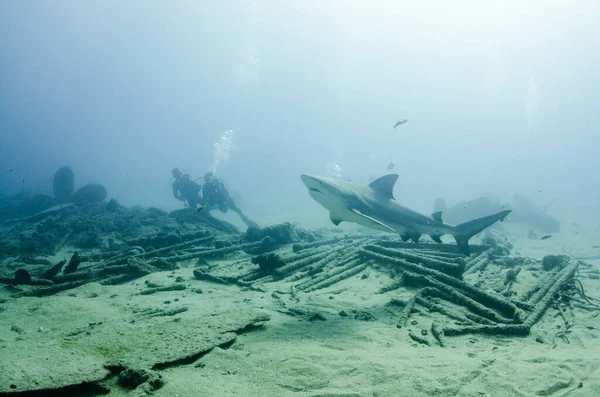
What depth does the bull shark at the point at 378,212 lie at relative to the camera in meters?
7.76

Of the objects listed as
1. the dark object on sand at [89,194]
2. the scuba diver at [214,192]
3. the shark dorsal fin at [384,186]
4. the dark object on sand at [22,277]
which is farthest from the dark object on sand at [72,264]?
the dark object on sand at [89,194]

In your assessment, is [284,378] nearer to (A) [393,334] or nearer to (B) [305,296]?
(A) [393,334]

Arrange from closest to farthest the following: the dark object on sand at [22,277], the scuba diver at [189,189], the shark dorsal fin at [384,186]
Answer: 1. the dark object on sand at [22,277]
2. the shark dorsal fin at [384,186]
3. the scuba diver at [189,189]

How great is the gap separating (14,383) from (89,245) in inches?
535

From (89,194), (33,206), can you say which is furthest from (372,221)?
(33,206)

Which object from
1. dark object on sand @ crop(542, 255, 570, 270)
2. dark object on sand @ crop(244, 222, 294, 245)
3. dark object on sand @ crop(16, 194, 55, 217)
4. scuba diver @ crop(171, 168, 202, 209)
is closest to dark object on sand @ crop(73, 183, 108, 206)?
dark object on sand @ crop(16, 194, 55, 217)

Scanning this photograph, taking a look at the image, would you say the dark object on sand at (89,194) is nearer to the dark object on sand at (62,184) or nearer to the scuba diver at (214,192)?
the dark object on sand at (62,184)

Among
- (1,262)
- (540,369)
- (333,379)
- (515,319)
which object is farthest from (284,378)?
(1,262)

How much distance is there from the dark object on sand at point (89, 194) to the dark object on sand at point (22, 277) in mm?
20122

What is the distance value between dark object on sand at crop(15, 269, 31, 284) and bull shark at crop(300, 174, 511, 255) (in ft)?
25.1

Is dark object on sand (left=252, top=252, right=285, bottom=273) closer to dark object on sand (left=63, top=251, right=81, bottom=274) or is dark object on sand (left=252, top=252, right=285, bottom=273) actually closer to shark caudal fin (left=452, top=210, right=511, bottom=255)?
dark object on sand (left=63, top=251, right=81, bottom=274)

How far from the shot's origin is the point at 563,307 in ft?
24.3

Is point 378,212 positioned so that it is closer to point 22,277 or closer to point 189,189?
point 22,277

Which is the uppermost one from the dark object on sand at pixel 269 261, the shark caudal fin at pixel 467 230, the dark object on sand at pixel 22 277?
the shark caudal fin at pixel 467 230
